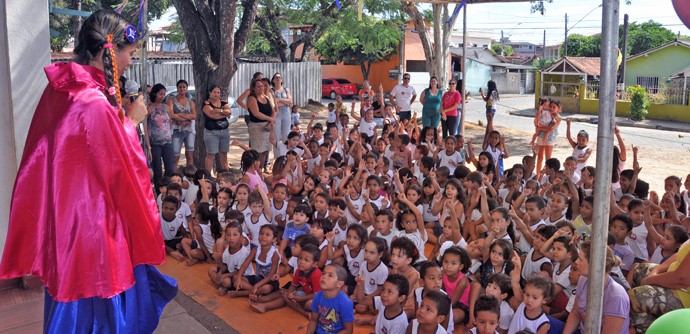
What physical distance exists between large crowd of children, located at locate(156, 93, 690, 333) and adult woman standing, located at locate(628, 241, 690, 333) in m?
0.13

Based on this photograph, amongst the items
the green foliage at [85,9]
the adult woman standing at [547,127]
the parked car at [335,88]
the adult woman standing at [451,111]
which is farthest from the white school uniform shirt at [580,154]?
the parked car at [335,88]

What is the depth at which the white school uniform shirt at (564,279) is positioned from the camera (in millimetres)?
4590

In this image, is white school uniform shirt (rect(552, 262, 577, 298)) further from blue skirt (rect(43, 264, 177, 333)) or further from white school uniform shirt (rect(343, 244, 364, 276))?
blue skirt (rect(43, 264, 177, 333))

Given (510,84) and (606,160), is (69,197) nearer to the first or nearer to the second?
(606,160)

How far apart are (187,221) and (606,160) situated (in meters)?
4.81

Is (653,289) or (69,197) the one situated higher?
(69,197)

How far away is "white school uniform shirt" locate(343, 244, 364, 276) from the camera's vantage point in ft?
17.5

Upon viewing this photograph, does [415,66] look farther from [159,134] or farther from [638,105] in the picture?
[159,134]

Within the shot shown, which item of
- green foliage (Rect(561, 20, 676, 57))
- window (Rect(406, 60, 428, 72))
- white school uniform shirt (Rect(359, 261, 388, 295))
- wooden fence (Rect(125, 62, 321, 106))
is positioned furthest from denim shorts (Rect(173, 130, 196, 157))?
green foliage (Rect(561, 20, 676, 57))

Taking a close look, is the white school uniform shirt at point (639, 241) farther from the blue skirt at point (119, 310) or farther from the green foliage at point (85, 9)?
the green foliage at point (85, 9)

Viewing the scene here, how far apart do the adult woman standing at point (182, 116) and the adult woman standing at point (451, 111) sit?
4432 mm

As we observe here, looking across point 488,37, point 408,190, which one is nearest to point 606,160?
point 408,190

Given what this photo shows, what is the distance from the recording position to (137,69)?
723 inches

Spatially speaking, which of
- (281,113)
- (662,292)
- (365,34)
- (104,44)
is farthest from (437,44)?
(104,44)
